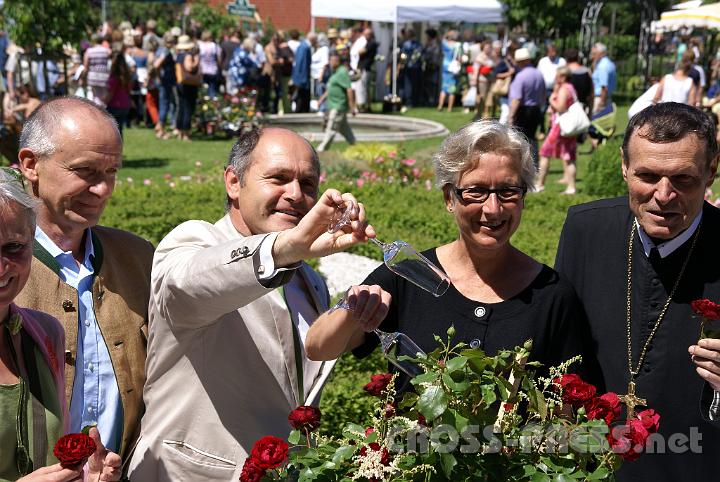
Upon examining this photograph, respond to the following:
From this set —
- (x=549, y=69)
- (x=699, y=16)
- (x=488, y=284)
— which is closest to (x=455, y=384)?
(x=488, y=284)

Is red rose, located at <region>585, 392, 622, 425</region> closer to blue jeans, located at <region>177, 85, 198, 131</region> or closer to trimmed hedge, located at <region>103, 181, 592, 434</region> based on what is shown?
trimmed hedge, located at <region>103, 181, 592, 434</region>

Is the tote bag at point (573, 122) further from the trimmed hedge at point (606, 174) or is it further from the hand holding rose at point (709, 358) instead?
the hand holding rose at point (709, 358)

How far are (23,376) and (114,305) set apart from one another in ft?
2.31

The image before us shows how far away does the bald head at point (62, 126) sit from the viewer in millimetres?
2906

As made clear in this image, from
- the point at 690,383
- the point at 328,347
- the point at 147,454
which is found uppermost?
the point at 328,347

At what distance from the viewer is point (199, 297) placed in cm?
242

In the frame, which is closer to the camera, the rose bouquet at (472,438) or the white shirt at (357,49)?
the rose bouquet at (472,438)

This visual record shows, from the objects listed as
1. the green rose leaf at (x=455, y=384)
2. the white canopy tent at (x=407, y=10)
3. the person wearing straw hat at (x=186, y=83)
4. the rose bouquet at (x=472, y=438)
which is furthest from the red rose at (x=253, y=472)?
the white canopy tent at (x=407, y=10)

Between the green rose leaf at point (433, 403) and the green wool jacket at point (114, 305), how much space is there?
133 centimetres

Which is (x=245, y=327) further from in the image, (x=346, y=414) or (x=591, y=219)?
(x=346, y=414)

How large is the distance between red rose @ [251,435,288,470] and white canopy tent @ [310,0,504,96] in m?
21.2

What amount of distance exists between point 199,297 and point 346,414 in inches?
100

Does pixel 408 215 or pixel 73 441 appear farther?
A: pixel 408 215

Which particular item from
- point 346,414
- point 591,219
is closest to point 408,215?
point 346,414
